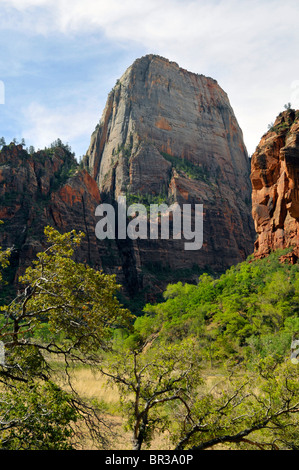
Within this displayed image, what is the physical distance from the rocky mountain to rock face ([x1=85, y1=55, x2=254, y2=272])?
1.23 ft

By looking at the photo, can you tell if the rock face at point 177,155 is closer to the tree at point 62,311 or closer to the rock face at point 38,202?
the rock face at point 38,202

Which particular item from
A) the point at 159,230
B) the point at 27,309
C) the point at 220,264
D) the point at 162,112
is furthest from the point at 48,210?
the point at 27,309

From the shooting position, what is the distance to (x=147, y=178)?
4296 inches

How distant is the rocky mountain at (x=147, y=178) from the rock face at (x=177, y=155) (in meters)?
0.37

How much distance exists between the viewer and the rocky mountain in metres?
81.1

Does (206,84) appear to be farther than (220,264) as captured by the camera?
Yes

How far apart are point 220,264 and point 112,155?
51.9 m

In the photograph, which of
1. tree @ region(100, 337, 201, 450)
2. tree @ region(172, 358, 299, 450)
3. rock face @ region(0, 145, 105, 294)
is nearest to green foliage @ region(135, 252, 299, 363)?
tree @ region(172, 358, 299, 450)

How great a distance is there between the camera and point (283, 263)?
135ft

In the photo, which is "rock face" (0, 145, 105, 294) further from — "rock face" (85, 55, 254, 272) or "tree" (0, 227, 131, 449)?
"tree" (0, 227, 131, 449)

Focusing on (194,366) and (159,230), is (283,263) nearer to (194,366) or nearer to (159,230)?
(194,366)

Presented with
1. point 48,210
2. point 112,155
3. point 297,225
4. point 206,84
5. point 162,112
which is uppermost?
point 206,84

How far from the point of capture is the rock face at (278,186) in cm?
4028
